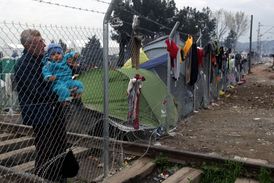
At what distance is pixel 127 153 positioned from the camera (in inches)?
233

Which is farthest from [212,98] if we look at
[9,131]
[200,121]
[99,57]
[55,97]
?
[55,97]

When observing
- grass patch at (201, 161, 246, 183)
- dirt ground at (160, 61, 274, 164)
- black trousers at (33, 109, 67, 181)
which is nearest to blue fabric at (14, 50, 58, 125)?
black trousers at (33, 109, 67, 181)

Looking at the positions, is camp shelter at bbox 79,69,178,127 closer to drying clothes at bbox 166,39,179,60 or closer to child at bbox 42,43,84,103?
drying clothes at bbox 166,39,179,60

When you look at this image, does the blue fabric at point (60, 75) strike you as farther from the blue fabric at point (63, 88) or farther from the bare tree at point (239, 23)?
the bare tree at point (239, 23)

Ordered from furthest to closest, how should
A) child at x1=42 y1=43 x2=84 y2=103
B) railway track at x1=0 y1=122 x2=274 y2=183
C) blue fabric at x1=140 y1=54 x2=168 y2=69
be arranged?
blue fabric at x1=140 y1=54 x2=168 y2=69
railway track at x1=0 y1=122 x2=274 y2=183
child at x1=42 y1=43 x2=84 y2=103

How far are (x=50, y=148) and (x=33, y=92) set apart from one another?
0.72 meters

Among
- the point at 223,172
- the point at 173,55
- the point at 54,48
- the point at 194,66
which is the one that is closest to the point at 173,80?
the point at 173,55

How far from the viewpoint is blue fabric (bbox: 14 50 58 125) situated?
4012 millimetres

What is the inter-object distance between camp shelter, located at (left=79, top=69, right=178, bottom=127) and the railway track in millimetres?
929

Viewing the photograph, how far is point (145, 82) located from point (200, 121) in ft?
9.01

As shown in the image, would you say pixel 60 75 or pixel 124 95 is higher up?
pixel 60 75

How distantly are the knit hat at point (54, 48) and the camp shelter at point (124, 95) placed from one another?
5.44 feet

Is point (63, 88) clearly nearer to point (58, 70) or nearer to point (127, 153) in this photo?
point (58, 70)

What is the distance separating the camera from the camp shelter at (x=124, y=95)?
22.0 ft
